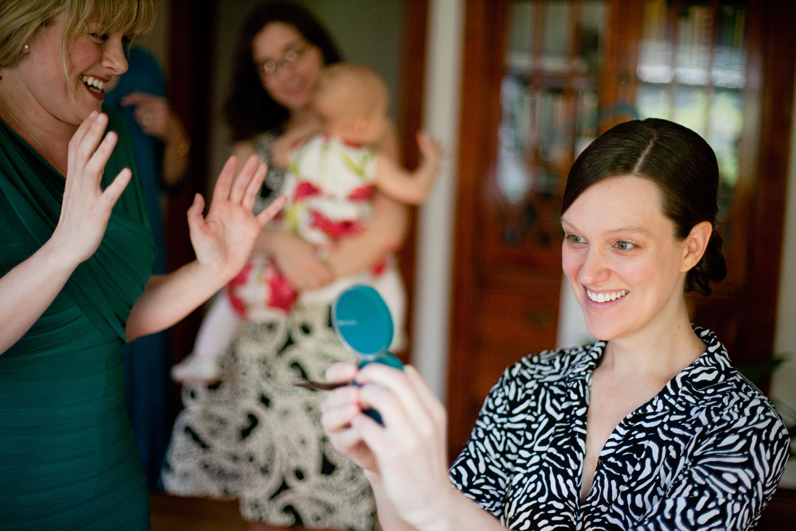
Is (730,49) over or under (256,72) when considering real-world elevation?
over

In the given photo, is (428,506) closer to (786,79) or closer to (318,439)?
(318,439)

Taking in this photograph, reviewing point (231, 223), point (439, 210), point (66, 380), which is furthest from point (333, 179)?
point (66, 380)

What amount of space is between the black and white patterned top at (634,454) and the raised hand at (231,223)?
553mm

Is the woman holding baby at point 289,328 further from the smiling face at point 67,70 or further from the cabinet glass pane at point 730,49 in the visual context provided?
the cabinet glass pane at point 730,49

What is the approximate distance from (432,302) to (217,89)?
1646 mm

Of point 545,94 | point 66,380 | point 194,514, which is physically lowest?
point 194,514

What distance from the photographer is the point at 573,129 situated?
317cm

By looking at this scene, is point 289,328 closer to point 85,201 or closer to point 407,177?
point 407,177

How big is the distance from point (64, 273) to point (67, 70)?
337mm

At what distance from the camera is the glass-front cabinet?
2869 mm

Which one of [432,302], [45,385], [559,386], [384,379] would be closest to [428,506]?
[384,379]

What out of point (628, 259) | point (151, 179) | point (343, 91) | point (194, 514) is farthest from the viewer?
point (194, 514)

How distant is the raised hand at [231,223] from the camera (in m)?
1.26

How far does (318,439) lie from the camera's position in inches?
93.4
